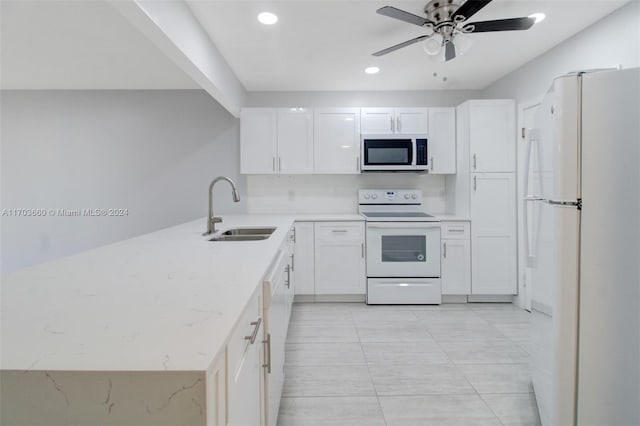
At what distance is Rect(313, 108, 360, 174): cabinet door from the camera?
12.0ft

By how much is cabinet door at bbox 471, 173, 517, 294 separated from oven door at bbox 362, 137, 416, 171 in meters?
0.70

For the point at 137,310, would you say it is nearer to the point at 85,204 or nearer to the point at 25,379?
the point at 25,379

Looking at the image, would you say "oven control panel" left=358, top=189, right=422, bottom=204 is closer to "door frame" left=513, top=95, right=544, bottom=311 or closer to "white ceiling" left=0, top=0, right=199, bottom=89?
"door frame" left=513, top=95, right=544, bottom=311

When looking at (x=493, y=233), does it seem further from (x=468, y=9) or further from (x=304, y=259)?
(x=468, y=9)

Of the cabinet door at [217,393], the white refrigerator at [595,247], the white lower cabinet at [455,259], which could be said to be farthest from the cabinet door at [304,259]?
the cabinet door at [217,393]

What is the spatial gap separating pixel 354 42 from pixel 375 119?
111 cm

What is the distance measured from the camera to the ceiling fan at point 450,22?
1885 mm

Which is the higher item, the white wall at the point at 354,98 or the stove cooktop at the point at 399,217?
the white wall at the point at 354,98

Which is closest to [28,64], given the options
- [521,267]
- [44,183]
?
[44,183]

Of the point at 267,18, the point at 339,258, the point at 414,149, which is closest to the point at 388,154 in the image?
the point at 414,149

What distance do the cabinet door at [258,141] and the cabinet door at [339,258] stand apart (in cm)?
94

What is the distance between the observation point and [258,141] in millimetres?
3662

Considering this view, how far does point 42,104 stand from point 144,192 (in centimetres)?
159

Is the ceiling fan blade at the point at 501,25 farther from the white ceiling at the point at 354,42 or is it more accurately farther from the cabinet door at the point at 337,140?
the cabinet door at the point at 337,140
